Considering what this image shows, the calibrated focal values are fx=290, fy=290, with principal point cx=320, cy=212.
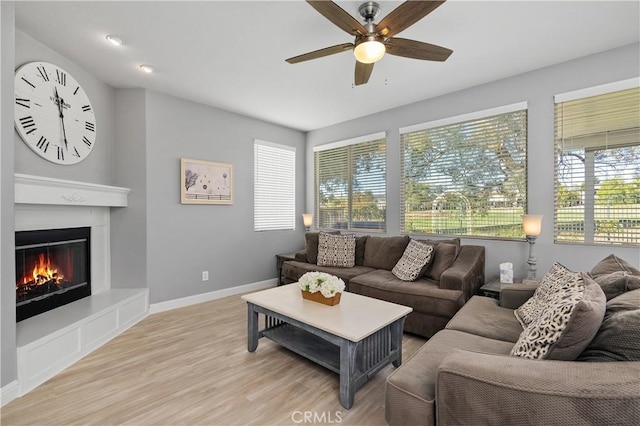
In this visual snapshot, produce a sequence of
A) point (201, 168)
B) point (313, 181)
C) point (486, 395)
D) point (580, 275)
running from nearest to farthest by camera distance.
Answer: point (486, 395) < point (580, 275) < point (201, 168) < point (313, 181)

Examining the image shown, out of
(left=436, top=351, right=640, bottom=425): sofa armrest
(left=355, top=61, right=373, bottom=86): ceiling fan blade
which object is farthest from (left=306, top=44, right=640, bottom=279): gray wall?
(left=436, top=351, right=640, bottom=425): sofa armrest

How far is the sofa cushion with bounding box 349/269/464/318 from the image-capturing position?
2686 millimetres

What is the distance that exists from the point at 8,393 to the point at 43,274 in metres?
1.21

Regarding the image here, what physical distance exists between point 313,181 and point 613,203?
3860 millimetres

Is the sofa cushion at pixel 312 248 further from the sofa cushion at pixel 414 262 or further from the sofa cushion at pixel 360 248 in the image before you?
the sofa cushion at pixel 414 262

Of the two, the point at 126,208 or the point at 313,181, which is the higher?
the point at 313,181

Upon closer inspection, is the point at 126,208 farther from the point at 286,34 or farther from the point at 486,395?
the point at 486,395

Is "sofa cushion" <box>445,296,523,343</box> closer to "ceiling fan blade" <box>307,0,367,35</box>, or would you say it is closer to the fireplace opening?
"ceiling fan blade" <box>307,0,367,35</box>

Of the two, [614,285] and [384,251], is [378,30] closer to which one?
[614,285]

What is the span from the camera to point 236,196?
432 cm

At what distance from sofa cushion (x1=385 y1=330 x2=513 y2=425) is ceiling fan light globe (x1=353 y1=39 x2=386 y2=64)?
180 centimetres

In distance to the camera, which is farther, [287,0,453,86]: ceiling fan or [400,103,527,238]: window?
[400,103,527,238]: window

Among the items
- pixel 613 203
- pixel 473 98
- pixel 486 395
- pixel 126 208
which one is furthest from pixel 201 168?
pixel 613 203

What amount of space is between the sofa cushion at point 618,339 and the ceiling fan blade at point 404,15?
1667 millimetres
